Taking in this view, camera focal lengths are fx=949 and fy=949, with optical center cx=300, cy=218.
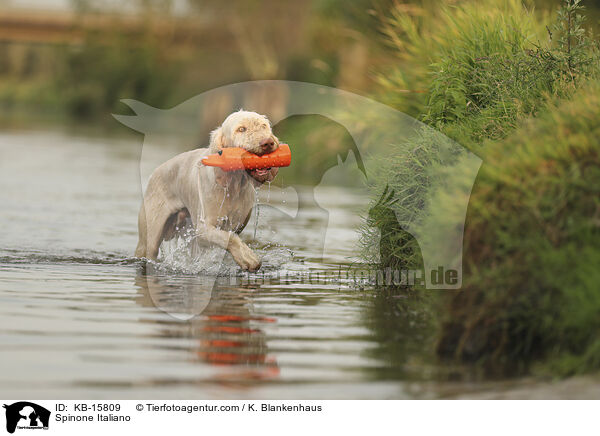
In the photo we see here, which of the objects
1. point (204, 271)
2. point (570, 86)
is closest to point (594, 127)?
point (570, 86)

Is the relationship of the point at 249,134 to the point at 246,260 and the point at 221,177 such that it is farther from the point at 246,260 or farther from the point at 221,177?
the point at 246,260

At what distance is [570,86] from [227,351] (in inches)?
130

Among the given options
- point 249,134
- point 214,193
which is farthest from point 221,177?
point 249,134

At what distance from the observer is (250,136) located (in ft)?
24.3

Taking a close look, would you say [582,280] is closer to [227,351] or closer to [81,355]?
[227,351]

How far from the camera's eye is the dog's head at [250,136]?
24.3 feet

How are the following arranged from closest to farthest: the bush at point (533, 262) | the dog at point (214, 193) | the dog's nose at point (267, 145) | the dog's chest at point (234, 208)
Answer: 1. the bush at point (533, 262)
2. the dog's nose at point (267, 145)
3. the dog at point (214, 193)
4. the dog's chest at point (234, 208)

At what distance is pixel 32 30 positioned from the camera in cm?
5309

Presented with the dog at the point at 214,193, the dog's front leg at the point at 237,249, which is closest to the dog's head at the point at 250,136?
the dog at the point at 214,193
